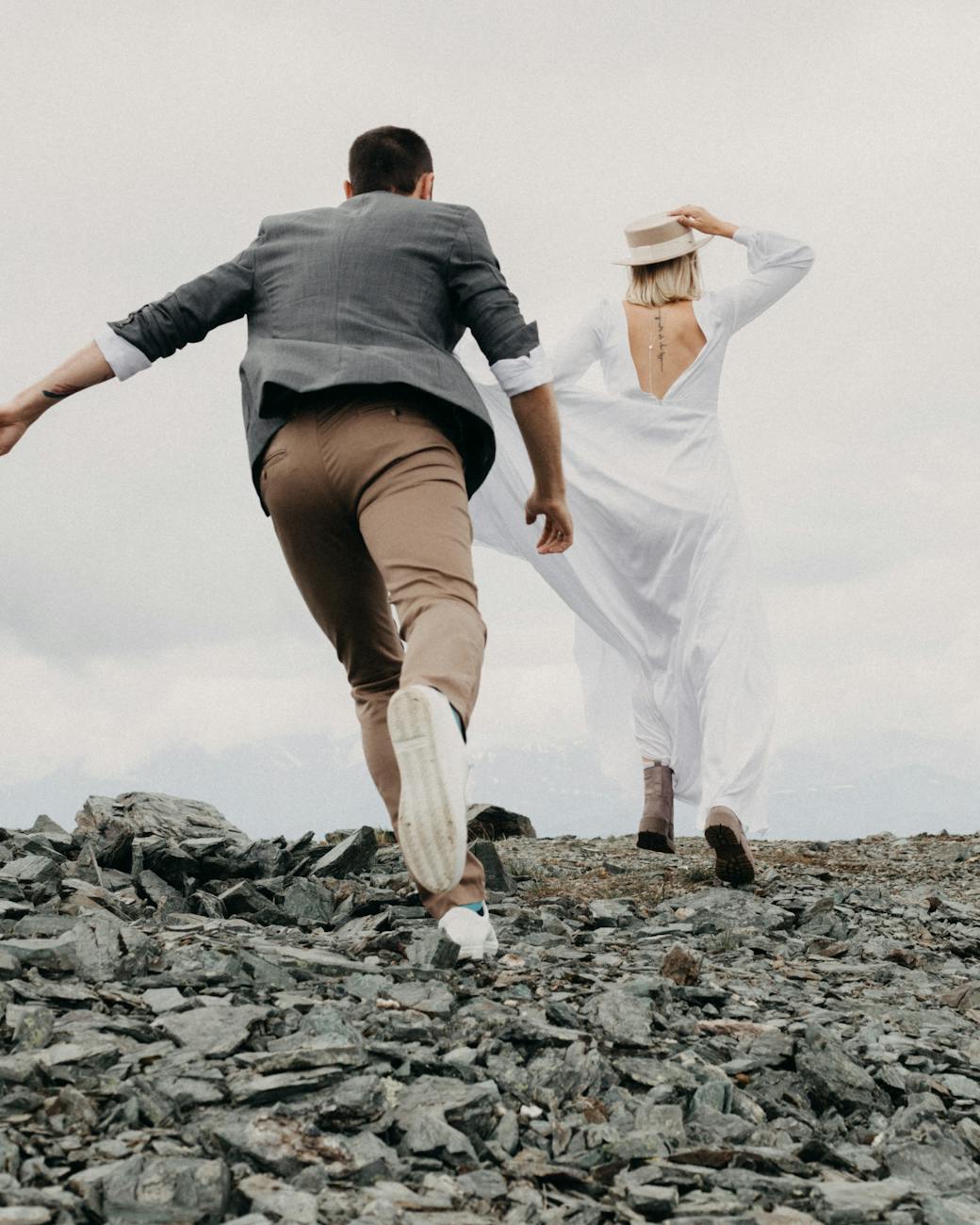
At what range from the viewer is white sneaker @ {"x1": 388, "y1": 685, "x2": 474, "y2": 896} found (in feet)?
11.3

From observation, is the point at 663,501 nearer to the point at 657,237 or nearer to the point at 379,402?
the point at 657,237

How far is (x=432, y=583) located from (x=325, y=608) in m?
0.74

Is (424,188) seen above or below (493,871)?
above

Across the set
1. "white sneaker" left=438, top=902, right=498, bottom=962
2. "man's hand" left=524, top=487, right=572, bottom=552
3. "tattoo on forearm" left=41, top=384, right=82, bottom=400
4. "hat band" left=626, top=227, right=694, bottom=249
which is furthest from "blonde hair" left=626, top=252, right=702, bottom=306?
"white sneaker" left=438, top=902, right=498, bottom=962

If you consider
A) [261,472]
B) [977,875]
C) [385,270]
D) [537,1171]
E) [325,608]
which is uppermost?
[385,270]

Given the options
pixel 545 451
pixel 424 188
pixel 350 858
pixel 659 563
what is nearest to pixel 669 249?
pixel 659 563

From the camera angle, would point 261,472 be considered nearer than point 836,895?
Yes

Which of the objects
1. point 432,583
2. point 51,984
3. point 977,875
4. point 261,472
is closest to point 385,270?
point 261,472

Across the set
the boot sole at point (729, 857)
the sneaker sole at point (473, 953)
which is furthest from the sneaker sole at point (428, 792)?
the boot sole at point (729, 857)

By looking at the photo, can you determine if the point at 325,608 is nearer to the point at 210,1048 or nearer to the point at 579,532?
the point at 210,1048

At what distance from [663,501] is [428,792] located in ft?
14.7

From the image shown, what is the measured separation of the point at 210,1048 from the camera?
3.04 m

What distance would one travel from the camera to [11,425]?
4727 millimetres

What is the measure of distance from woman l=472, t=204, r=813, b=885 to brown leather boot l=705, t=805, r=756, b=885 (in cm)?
48
